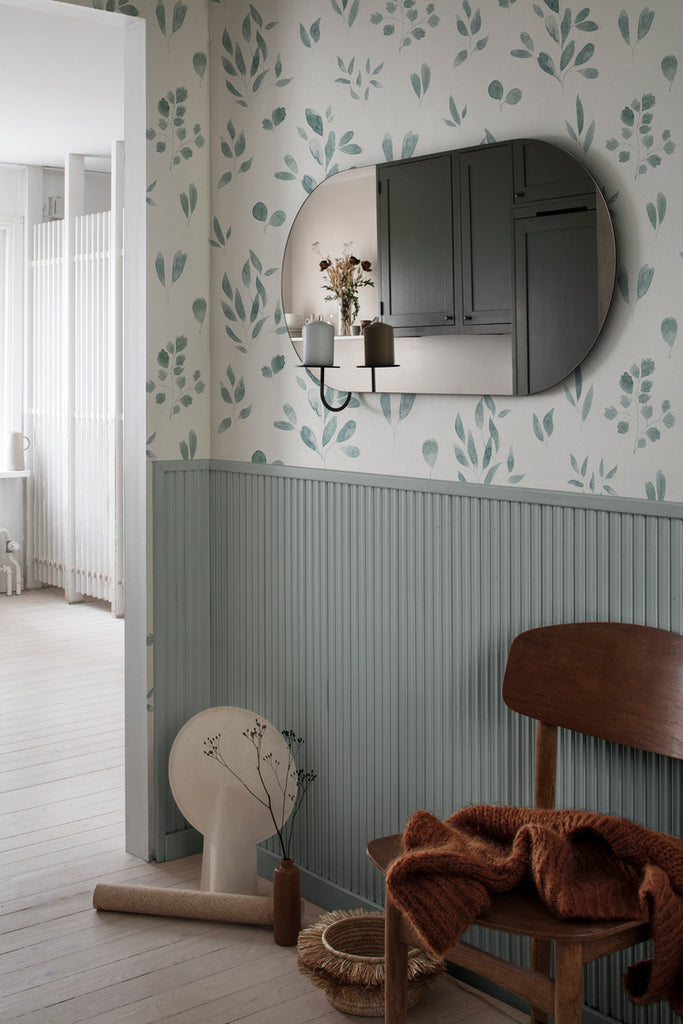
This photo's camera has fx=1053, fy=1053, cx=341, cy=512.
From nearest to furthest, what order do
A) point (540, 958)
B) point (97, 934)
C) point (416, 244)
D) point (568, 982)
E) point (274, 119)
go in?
1. point (568, 982)
2. point (540, 958)
3. point (416, 244)
4. point (97, 934)
5. point (274, 119)

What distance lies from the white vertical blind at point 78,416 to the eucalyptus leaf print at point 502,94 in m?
4.09

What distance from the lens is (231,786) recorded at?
8.95 feet

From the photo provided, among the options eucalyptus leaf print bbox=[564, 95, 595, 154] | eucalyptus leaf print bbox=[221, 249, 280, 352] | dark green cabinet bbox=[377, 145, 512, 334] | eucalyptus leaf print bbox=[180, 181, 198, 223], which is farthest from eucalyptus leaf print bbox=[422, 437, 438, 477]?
eucalyptus leaf print bbox=[180, 181, 198, 223]

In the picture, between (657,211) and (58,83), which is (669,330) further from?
(58,83)

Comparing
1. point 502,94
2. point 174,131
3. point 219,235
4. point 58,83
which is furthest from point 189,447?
point 58,83

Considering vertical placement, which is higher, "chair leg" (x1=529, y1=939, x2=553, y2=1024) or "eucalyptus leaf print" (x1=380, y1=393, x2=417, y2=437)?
"eucalyptus leaf print" (x1=380, y1=393, x2=417, y2=437)

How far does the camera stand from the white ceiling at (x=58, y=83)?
395 cm

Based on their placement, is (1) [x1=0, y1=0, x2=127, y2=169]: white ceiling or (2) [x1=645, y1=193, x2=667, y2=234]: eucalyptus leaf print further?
(1) [x1=0, y1=0, x2=127, y2=169]: white ceiling

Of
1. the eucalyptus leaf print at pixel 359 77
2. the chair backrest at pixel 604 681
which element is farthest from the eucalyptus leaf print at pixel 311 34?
the chair backrest at pixel 604 681

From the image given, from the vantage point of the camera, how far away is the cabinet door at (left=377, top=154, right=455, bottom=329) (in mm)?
2229

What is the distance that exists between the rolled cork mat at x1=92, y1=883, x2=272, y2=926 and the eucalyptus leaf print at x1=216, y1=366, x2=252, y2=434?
123 cm

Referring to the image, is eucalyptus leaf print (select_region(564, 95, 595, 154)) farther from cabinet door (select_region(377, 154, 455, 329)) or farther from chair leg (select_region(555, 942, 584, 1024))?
chair leg (select_region(555, 942, 584, 1024))

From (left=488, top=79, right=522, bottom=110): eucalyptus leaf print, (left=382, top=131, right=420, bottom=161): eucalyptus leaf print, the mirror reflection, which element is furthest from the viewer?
(left=382, top=131, right=420, bottom=161): eucalyptus leaf print

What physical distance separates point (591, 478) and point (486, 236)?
21.4 inches
